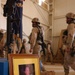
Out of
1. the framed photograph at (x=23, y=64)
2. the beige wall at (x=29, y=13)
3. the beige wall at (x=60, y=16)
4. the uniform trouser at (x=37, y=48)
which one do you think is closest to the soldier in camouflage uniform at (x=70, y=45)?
the uniform trouser at (x=37, y=48)

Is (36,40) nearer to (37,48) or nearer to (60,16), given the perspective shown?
(37,48)

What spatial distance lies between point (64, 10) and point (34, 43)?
7387 millimetres

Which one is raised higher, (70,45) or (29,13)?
(29,13)

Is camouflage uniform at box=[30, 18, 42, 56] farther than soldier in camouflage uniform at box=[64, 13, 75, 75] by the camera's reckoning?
Yes

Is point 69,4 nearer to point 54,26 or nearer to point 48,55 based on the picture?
point 54,26

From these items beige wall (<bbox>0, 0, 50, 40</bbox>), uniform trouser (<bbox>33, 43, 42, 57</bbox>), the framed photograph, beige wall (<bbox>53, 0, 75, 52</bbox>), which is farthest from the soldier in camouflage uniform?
beige wall (<bbox>53, 0, 75, 52</bbox>)

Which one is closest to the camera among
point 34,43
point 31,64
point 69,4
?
point 31,64

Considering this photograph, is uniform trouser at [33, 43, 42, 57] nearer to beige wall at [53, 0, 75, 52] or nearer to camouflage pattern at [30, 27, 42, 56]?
camouflage pattern at [30, 27, 42, 56]

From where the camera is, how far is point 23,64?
1545 mm

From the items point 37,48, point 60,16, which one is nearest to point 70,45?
point 37,48

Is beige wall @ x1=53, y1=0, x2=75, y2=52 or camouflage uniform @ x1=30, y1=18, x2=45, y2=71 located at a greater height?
beige wall @ x1=53, y1=0, x2=75, y2=52

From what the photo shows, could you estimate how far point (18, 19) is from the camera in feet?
7.06

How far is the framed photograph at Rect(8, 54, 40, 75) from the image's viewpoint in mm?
1454

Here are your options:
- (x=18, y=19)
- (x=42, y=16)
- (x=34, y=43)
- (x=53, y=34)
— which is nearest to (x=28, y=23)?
(x=42, y=16)
